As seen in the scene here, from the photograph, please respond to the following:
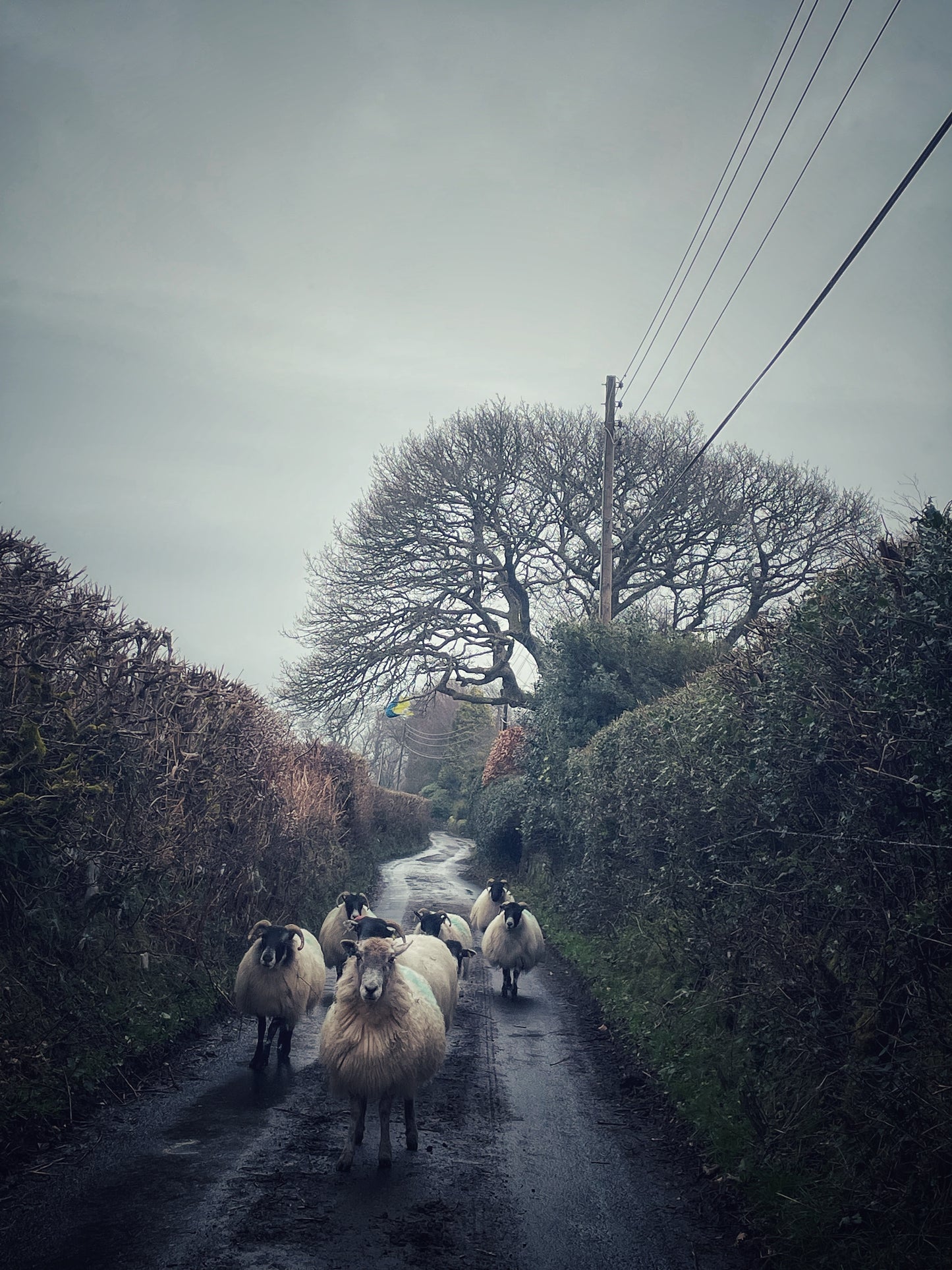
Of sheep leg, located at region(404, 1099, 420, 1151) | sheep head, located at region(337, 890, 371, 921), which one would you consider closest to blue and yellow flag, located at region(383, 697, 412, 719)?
sheep head, located at region(337, 890, 371, 921)

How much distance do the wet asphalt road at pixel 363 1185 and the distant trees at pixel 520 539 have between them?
18.6 metres

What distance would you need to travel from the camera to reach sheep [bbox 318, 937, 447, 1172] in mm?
5477

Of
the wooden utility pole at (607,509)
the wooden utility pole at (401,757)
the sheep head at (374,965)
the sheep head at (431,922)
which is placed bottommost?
the sheep head at (431,922)

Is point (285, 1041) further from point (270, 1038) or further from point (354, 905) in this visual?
point (354, 905)

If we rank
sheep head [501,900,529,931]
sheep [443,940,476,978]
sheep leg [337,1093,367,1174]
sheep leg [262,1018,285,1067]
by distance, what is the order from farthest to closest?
sheep head [501,900,529,931] → sheep [443,940,476,978] → sheep leg [262,1018,285,1067] → sheep leg [337,1093,367,1174]

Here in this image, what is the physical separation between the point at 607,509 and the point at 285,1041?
47.4ft

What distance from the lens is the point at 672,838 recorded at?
8.45 meters

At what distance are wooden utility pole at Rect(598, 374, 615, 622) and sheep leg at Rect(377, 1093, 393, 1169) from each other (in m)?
14.1

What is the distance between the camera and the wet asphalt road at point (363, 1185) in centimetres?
400

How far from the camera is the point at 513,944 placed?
10727mm

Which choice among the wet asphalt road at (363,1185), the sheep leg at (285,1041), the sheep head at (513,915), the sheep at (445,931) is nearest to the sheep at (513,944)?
the sheep head at (513,915)

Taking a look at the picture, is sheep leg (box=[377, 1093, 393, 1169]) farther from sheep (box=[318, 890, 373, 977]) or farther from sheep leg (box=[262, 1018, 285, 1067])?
sheep (box=[318, 890, 373, 977])

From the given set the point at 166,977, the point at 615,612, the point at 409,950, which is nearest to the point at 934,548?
the point at 409,950

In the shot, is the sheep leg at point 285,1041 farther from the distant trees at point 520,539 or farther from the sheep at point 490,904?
the distant trees at point 520,539
